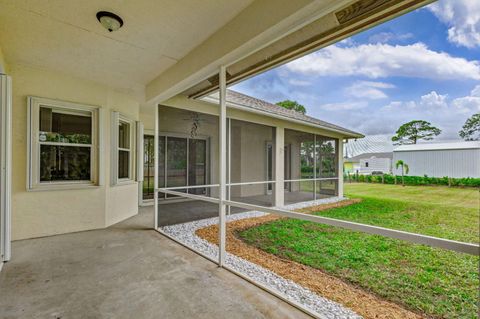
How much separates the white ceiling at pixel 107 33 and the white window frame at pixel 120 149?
1064 mm

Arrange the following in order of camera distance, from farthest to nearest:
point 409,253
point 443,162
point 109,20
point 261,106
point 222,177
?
1. point 261,106
2. point 409,253
3. point 222,177
4. point 109,20
5. point 443,162

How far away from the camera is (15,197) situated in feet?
12.7

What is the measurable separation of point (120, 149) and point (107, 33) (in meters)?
2.79

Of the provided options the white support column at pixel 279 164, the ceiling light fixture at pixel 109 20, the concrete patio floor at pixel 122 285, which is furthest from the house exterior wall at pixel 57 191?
the white support column at pixel 279 164

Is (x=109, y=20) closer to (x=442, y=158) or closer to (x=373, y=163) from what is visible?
(x=373, y=163)

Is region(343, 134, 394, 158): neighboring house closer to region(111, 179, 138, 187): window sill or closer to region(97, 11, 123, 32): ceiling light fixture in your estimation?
region(97, 11, 123, 32): ceiling light fixture

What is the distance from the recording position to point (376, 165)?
99.0 inches

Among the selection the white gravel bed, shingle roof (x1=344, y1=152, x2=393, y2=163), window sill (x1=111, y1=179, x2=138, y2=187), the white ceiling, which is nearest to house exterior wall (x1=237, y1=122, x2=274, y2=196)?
the white gravel bed

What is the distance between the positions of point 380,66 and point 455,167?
3.40 feet

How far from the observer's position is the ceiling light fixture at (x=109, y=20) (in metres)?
2.49

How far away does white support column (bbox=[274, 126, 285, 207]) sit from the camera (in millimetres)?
7070

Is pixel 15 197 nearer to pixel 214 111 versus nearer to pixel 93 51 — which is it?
pixel 93 51

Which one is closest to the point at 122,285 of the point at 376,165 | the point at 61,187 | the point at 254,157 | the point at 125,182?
the point at 61,187

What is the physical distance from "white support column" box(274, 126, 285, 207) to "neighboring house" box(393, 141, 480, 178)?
496 centimetres
